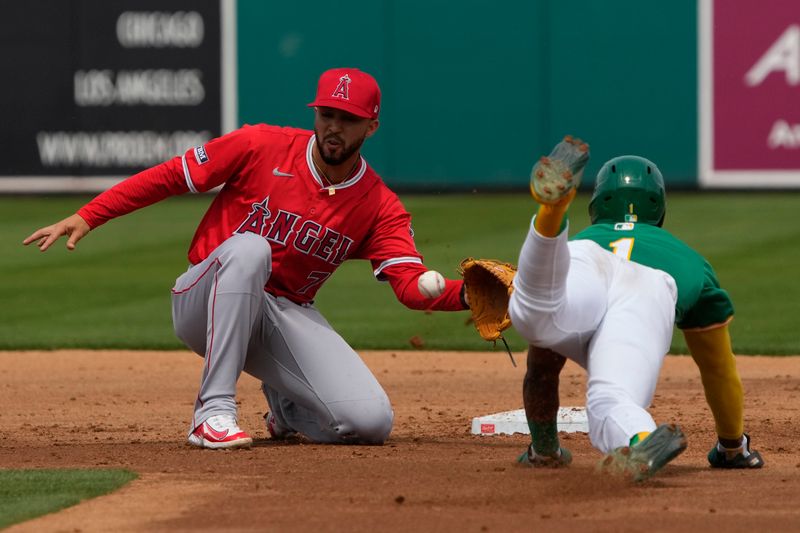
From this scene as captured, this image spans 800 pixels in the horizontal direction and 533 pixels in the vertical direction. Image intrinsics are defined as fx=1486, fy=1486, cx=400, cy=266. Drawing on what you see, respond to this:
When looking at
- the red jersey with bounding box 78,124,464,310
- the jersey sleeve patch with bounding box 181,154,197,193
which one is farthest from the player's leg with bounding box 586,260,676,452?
the jersey sleeve patch with bounding box 181,154,197,193

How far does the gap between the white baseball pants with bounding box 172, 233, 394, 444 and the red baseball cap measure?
57 cm

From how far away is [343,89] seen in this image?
543cm

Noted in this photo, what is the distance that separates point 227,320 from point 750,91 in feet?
38.4

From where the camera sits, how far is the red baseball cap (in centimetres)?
541

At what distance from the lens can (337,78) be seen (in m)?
5.47

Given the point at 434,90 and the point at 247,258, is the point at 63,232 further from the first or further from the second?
the point at 434,90

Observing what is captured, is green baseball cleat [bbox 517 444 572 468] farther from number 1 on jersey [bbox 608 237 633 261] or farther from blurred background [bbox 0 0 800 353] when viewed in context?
blurred background [bbox 0 0 800 353]

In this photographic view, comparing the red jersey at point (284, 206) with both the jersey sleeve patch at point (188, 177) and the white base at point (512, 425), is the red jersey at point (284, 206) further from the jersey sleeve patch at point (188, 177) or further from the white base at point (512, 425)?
the white base at point (512, 425)

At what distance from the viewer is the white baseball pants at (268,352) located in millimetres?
5383

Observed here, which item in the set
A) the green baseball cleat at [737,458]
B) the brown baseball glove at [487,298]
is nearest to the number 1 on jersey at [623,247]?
the brown baseball glove at [487,298]

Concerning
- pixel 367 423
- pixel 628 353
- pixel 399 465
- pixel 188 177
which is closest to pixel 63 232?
pixel 188 177

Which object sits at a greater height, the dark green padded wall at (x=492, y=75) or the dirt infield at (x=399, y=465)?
the dark green padded wall at (x=492, y=75)

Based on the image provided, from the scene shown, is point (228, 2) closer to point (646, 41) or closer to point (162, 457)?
point (646, 41)

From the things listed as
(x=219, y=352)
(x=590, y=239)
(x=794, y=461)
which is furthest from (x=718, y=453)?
(x=219, y=352)
